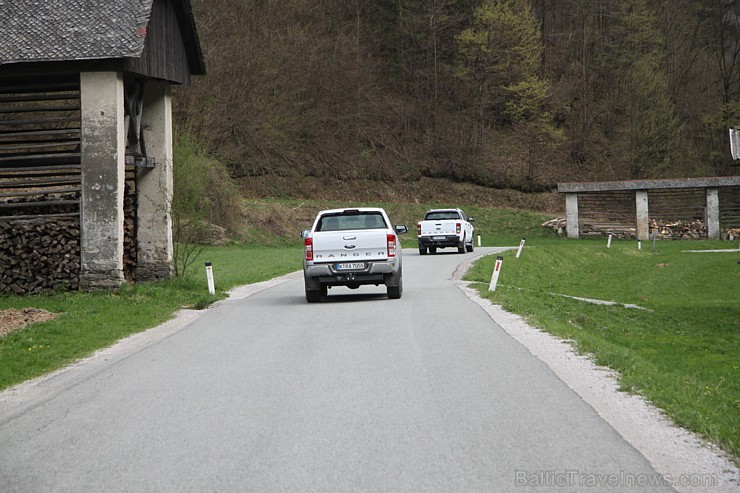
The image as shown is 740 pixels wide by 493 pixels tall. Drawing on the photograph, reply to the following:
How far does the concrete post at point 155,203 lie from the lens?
2353 centimetres

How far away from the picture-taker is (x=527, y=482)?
5602 mm

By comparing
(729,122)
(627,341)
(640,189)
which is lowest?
(627,341)

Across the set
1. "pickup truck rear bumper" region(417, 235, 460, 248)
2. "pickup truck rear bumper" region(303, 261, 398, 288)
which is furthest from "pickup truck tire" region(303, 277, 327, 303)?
"pickup truck rear bumper" region(417, 235, 460, 248)

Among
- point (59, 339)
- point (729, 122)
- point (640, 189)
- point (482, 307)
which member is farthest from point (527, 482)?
point (729, 122)

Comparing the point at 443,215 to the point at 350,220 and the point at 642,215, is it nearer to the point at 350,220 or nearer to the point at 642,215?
the point at 642,215

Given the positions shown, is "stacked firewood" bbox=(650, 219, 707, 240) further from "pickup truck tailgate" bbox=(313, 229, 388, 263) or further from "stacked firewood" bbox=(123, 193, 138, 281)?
"pickup truck tailgate" bbox=(313, 229, 388, 263)

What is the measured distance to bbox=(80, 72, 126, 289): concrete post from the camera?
788 inches

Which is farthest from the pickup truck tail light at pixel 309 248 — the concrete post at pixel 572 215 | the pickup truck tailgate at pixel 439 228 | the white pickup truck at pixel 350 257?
the concrete post at pixel 572 215

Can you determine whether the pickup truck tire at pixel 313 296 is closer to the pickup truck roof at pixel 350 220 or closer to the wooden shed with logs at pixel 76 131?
the pickup truck roof at pixel 350 220

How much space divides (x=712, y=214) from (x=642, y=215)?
4417mm

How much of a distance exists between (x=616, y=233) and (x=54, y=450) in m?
55.1

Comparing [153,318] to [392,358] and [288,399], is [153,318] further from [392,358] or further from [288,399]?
[288,399]

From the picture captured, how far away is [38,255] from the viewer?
20.2 meters

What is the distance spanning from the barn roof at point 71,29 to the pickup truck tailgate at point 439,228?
21.4 meters
